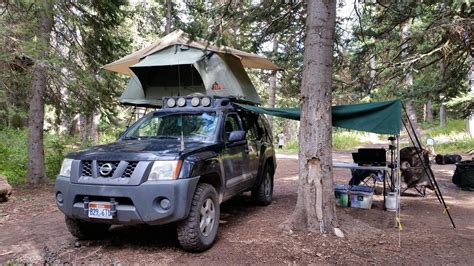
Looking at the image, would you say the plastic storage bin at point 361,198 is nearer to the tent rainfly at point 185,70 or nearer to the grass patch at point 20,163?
the tent rainfly at point 185,70

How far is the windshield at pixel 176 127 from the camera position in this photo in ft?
19.6

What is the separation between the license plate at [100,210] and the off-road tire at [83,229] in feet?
2.37

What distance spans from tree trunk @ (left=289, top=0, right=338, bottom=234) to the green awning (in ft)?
2.32

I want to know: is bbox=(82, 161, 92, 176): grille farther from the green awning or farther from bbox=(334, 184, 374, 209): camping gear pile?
bbox=(334, 184, 374, 209): camping gear pile

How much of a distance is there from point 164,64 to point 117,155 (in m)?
3.85

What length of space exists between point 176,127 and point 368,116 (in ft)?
10.2

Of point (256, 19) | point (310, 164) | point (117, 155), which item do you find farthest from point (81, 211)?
point (256, 19)

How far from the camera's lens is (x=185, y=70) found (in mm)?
8781

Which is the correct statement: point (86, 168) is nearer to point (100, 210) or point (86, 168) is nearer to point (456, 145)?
point (100, 210)

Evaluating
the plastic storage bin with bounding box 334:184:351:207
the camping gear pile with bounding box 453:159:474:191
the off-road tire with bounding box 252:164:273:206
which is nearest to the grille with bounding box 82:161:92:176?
the off-road tire with bounding box 252:164:273:206

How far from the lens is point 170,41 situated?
8781mm

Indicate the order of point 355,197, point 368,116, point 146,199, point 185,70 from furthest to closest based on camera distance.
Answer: point 185,70, point 355,197, point 368,116, point 146,199

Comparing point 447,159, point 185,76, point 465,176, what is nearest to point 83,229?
point 185,76

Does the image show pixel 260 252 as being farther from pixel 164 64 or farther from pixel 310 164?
pixel 164 64
